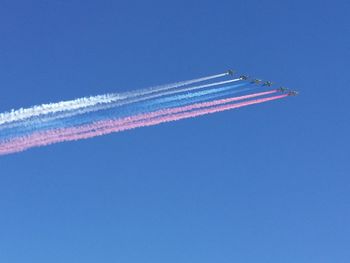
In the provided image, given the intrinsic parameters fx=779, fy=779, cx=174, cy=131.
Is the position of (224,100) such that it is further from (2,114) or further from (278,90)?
(2,114)

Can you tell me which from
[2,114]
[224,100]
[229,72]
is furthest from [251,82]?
[2,114]

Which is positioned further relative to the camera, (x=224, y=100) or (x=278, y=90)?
(x=278, y=90)

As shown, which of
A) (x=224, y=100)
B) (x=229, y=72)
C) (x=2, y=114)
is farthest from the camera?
(x=229, y=72)

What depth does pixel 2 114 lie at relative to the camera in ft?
293

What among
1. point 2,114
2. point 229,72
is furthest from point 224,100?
point 2,114

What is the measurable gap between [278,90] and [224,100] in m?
16.0

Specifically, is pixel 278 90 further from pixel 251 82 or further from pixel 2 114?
pixel 2 114

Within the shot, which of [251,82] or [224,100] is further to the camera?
[251,82]

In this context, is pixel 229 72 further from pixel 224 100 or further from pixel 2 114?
pixel 2 114

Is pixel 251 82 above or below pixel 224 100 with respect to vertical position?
above

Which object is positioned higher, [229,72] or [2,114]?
[229,72]

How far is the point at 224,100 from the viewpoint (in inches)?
3954

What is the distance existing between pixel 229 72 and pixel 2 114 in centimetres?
3488

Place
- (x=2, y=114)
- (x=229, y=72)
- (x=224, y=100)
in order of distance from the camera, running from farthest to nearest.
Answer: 1. (x=229, y=72)
2. (x=224, y=100)
3. (x=2, y=114)
